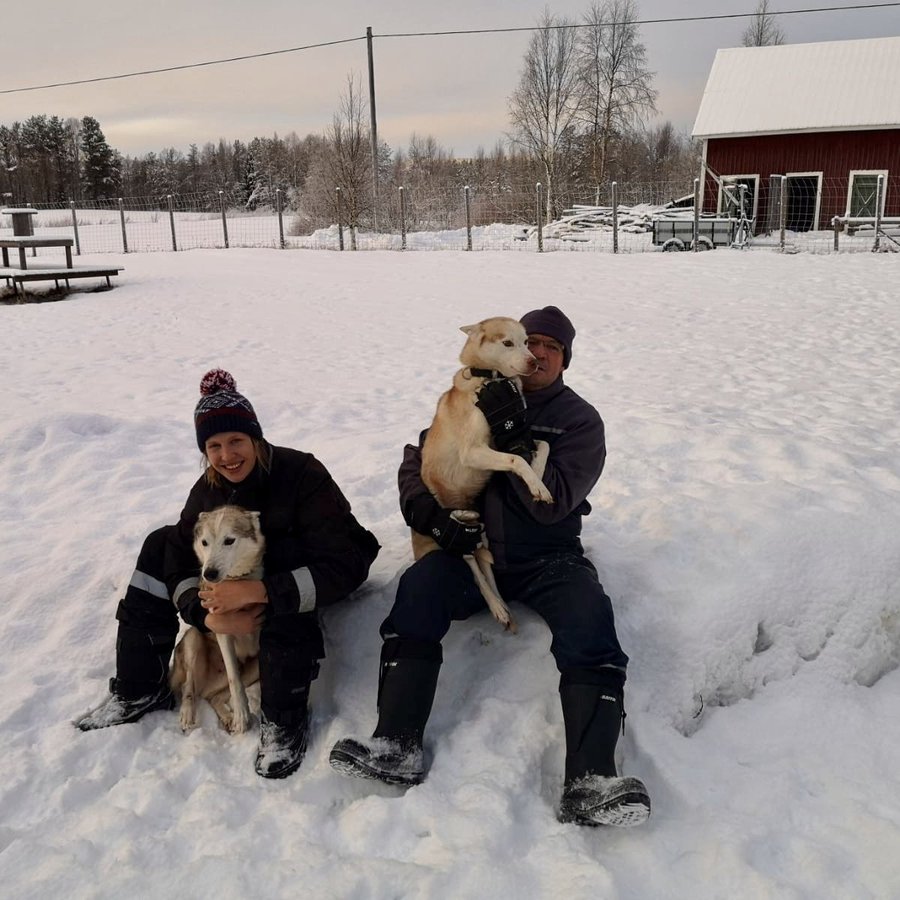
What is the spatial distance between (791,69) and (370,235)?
1491cm

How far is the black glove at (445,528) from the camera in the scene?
114 inches

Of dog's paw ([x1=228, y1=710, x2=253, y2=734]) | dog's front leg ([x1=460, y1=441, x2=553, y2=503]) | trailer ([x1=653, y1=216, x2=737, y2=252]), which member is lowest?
dog's paw ([x1=228, y1=710, x2=253, y2=734])

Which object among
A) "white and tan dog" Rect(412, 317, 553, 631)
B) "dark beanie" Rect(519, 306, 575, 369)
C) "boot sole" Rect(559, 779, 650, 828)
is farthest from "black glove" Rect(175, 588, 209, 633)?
"dark beanie" Rect(519, 306, 575, 369)

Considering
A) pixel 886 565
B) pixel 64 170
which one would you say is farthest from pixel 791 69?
pixel 64 170

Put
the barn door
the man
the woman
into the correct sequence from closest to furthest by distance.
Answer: the man < the woman < the barn door

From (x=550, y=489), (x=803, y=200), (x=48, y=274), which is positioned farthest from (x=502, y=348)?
(x=803, y=200)

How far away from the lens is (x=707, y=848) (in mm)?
2258

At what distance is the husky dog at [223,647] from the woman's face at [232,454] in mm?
157

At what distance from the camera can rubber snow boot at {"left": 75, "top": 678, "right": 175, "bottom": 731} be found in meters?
2.87

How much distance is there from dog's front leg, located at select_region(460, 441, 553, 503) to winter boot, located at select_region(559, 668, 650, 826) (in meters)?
0.65

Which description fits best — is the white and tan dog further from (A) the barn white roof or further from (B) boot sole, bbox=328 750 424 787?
(A) the barn white roof

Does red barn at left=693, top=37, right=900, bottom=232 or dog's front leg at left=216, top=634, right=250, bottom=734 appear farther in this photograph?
red barn at left=693, top=37, right=900, bottom=232

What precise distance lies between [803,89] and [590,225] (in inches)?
309

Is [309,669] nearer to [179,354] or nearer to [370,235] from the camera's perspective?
[179,354]
